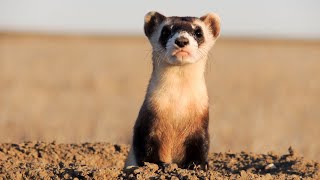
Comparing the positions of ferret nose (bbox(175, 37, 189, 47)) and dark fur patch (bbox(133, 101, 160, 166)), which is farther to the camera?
dark fur patch (bbox(133, 101, 160, 166))

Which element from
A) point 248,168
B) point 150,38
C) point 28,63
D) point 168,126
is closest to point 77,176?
point 168,126

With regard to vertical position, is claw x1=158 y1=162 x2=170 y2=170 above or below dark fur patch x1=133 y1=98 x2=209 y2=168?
below

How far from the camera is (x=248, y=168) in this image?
8109 millimetres

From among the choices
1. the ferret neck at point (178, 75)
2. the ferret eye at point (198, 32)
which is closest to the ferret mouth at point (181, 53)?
the ferret neck at point (178, 75)

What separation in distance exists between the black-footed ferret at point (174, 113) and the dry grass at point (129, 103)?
3.66ft

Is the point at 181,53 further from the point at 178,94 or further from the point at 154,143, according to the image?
the point at 154,143

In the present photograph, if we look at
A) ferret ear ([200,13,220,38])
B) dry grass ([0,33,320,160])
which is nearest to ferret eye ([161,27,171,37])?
ferret ear ([200,13,220,38])

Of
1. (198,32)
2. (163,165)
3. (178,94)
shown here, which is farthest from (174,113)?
(198,32)

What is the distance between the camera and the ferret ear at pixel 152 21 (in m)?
6.99

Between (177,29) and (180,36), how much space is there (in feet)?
0.86

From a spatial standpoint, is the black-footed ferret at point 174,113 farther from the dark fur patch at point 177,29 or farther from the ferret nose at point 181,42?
the ferret nose at point 181,42

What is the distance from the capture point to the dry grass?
12719mm

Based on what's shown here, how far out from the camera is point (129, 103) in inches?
743

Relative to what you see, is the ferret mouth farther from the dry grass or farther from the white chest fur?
the dry grass
